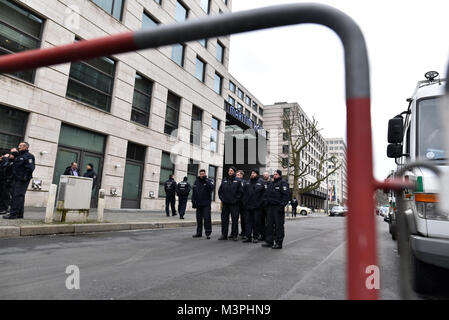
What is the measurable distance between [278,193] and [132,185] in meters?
10.5

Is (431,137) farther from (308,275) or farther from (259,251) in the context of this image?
(259,251)

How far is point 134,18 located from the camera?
51.1ft

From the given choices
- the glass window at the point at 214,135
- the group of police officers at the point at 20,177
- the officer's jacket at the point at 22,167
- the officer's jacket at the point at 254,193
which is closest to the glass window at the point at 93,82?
the group of police officers at the point at 20,177

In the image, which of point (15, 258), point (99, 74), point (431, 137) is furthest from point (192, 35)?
point (99, 74)

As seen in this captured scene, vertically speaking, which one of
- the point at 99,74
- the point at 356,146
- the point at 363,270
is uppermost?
the point at 99,74

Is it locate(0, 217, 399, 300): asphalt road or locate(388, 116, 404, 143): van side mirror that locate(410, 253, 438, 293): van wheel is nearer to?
Answer: locate(0, 217, 399, 300): asphalt road

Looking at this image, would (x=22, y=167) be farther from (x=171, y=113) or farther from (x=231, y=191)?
(x=171, y=113)

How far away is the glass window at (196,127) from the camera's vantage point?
66.8 ft

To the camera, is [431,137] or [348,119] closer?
[348,119]

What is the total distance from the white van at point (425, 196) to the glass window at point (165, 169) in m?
14.6

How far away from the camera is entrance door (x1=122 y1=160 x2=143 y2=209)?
593 inches

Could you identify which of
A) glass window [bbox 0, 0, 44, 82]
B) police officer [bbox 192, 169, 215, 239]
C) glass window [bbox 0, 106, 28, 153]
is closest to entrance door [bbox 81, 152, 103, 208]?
glass window [bbox 0, 106, 28, 153]

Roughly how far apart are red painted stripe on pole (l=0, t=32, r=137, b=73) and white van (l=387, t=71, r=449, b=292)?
7.87 feet
